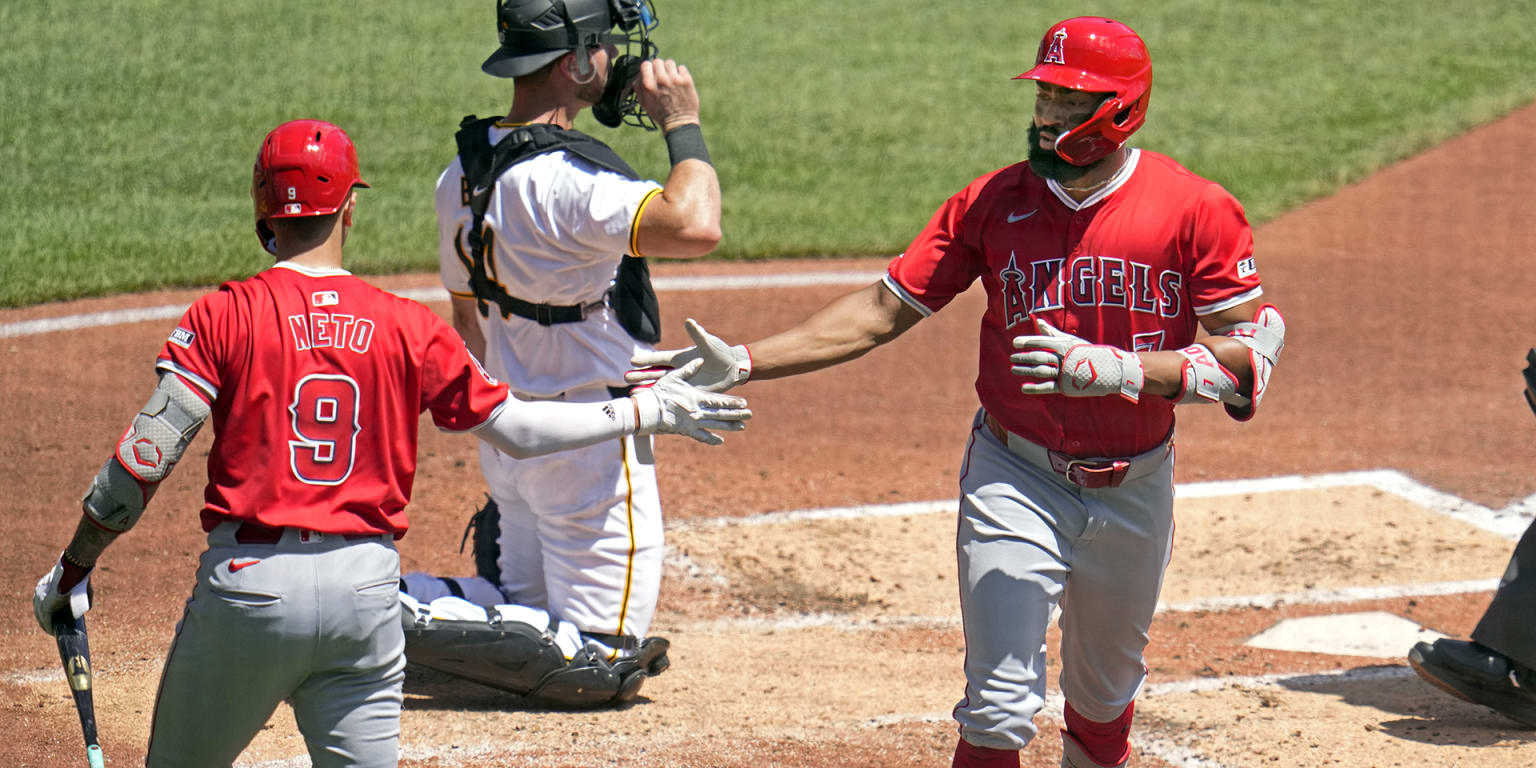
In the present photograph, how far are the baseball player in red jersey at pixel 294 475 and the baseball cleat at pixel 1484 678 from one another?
10.5ft

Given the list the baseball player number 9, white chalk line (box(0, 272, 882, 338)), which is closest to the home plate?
the baseball player number 9

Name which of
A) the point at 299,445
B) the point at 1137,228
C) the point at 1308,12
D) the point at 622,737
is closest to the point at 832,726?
the point at 622,737

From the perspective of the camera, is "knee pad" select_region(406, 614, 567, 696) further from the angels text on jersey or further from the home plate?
the home plate

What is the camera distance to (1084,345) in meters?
3.60

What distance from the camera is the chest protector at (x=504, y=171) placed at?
14.9 feet

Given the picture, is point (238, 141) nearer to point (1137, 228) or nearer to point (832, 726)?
point (832, 726)

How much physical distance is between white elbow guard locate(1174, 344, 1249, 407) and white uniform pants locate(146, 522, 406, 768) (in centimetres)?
181

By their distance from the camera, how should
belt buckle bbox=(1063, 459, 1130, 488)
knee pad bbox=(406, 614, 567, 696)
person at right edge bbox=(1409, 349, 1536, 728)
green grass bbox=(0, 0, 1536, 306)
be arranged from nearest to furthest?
belt buckle bbox=(1063, 459, 1130, 488), knee pad bbox=(406, 614, 567, 696), person at right edge bbox=(1409, 349, 1536, 728), green grass bbox=(0, 0, 1536, 306)

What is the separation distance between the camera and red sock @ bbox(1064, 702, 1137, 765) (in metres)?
4.13

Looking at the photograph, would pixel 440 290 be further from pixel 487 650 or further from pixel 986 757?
pixel 986 757

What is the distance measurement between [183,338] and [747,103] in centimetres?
1059

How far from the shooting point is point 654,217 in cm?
437

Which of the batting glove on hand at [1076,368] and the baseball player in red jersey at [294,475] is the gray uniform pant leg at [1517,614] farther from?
the baseball player in red jersey at [294,475]

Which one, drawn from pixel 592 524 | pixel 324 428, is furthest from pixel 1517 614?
pixel 324 428
